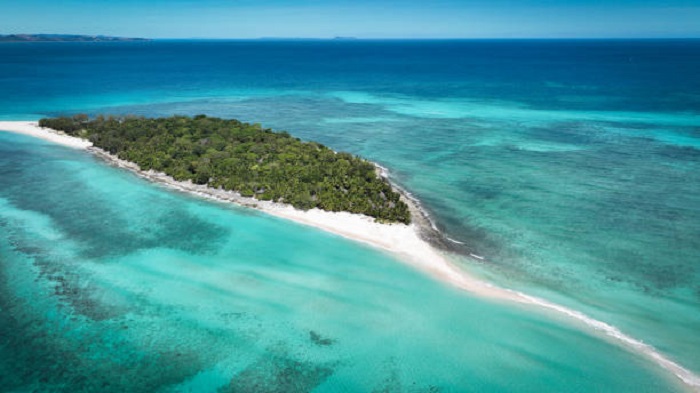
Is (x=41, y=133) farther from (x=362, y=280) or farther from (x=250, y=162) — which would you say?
(x=362, y=280)

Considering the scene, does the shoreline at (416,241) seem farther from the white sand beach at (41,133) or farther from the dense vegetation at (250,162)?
the white sand beach at (41,133)

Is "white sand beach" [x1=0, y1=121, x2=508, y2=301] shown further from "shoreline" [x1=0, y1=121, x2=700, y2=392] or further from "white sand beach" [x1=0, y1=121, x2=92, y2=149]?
"white sand beach" [x1=0, y1=121, x2=92, y2=149]

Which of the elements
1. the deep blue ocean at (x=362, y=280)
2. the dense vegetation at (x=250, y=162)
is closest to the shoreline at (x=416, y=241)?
the deep blue ocean at (x=362, y=280)

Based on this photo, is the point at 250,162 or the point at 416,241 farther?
the point at 250,162

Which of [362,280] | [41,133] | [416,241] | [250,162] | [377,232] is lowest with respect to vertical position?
[362,280]

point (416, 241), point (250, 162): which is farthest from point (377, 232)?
point (250, 162)

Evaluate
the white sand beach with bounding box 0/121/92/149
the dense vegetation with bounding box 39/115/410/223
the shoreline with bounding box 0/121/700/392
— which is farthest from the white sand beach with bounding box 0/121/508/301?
the white sand beach with bounding box 0/121/92/149

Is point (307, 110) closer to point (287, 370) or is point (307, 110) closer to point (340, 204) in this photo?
point (340, 204)
